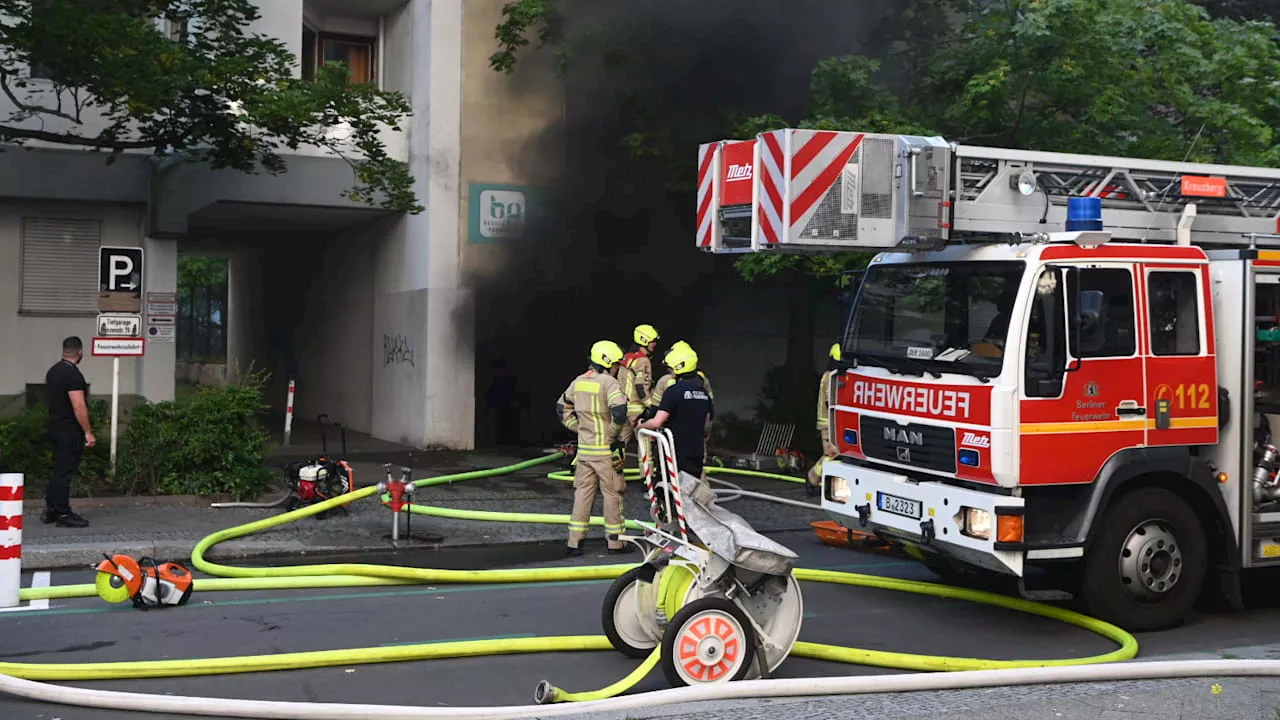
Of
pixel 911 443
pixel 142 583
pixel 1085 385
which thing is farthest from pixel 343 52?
pixel 1085 385

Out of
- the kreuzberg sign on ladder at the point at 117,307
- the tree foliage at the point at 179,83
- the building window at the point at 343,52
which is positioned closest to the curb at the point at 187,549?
the kreuzberg sign on ladder at the point at 117,307

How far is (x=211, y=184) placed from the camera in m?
16.4

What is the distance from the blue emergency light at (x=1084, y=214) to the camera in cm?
759

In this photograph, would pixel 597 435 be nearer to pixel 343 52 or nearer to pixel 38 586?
pixel 38 586

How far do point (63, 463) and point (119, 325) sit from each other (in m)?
1.94

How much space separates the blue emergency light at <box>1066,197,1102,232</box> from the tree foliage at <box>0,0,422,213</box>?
8.31 m

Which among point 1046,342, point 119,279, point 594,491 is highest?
point 119,279

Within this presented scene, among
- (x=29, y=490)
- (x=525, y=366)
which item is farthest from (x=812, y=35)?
(x=29, y=490)

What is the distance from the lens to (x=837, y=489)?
8570 millimetres

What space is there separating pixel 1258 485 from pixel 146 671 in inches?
262

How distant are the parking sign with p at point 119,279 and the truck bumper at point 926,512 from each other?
7.21 m

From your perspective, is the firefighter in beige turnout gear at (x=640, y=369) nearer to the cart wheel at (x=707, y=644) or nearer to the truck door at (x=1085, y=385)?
the truck door at (x=1085, y=385)

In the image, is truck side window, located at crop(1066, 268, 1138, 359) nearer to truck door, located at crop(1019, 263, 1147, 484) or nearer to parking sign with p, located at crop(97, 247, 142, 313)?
truck door, located at crop(1019, 263, 1147, 484)

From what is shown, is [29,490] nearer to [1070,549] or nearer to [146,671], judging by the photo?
[146,671]
